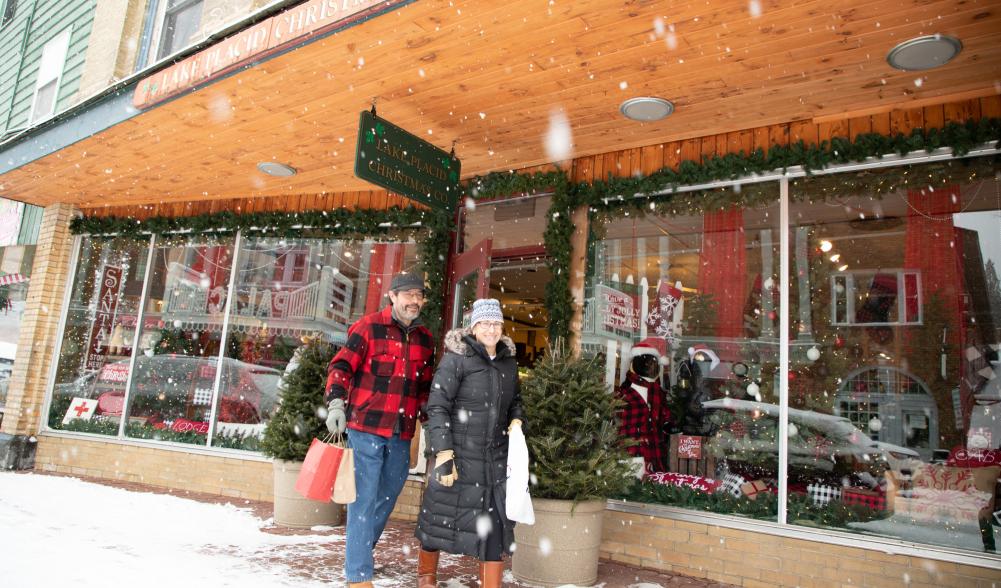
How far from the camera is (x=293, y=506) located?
5.71 metres

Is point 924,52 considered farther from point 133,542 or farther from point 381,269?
point 133,542

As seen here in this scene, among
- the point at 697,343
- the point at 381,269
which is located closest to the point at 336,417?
the point at 697,343

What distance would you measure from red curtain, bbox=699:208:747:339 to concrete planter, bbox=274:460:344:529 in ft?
12.4

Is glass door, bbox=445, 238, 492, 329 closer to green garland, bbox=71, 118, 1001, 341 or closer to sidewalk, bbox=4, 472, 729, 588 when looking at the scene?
green garland, bbox=71, 118, 1001, 341

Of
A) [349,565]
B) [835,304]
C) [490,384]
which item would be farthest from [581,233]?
[349,565]

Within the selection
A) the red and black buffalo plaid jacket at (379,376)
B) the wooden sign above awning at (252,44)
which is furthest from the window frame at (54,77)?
the red and black buffalo plaid jacket at (379,376)

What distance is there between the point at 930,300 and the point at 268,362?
666cm

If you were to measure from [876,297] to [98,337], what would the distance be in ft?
30.7

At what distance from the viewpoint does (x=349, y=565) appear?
3.72 m

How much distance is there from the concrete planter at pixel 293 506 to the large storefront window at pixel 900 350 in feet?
12.7

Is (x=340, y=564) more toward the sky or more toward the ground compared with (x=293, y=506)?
more toward the ground

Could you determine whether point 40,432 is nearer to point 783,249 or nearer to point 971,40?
point 783,249

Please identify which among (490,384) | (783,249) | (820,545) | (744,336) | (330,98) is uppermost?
(330,98)

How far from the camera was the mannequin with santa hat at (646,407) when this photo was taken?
18.0 feet
